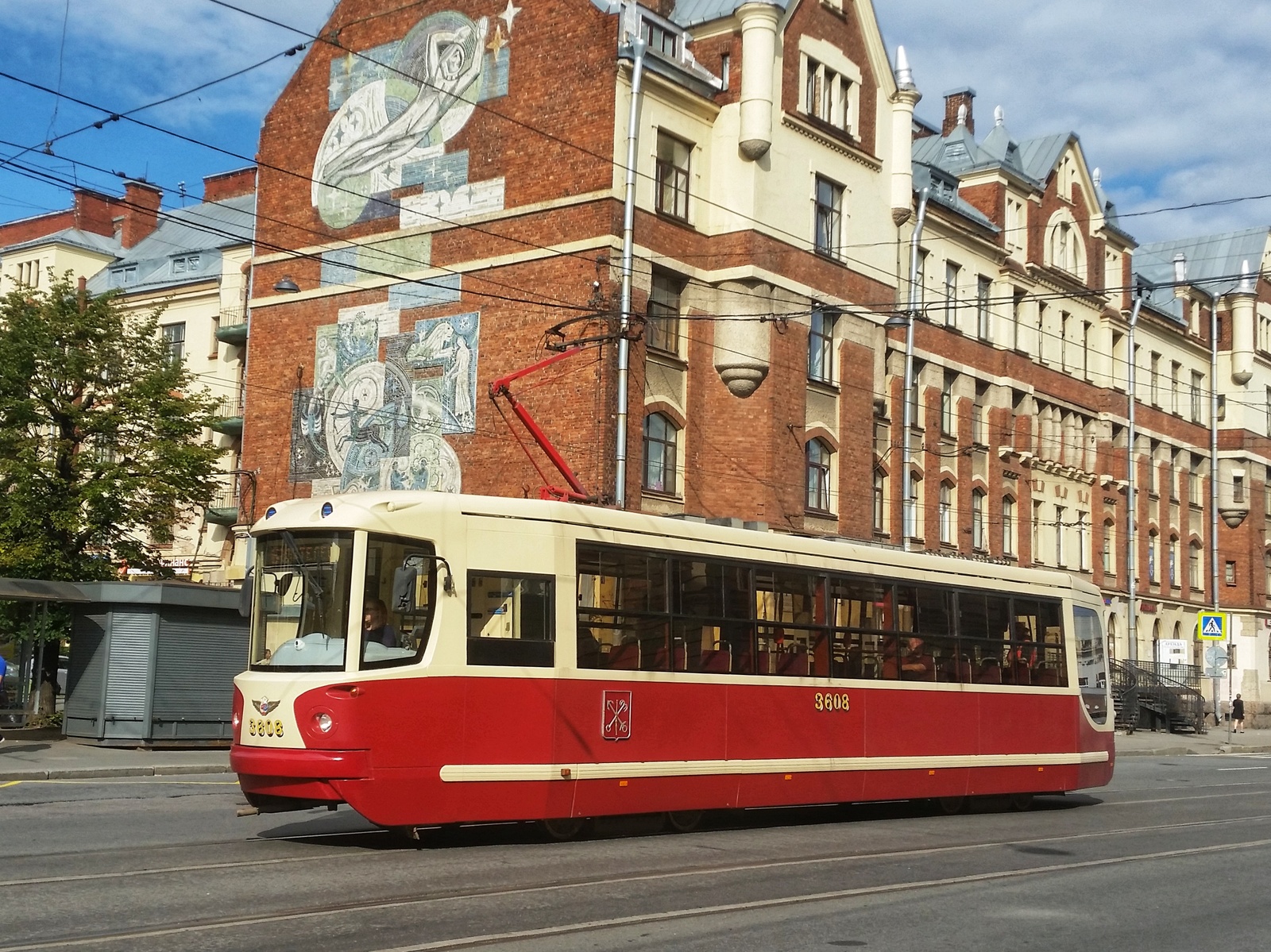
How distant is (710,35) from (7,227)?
38.6m

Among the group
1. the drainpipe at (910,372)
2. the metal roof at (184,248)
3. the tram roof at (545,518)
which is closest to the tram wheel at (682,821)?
the tram roof at (545,518)

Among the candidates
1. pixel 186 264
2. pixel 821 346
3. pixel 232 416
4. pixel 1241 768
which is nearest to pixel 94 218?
pixel 186 264

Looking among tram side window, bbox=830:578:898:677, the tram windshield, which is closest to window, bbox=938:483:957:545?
tram side window, bbox=830:578:898:677

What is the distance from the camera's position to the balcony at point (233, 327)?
40031mm

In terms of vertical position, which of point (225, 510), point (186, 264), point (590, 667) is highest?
point (186, 264)

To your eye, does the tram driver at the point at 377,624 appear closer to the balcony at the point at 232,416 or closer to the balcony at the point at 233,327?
the balcony at the point at 232,416

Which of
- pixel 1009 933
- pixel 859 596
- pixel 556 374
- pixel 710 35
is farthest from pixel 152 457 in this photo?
pixel 1009 933

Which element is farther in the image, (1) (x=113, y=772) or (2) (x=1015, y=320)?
(2) (x=1015, y=320)

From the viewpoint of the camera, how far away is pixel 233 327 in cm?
4009

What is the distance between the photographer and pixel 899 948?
8.21 m

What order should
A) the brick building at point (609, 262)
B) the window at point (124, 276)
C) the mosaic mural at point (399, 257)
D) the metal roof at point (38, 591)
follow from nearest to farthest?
the metal roof at point (38, 591) → the brick building at point (609, 262) → the mosaic mural at point (399, 257) → the window at point (124, 276)

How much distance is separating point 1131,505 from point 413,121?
94.7 feet

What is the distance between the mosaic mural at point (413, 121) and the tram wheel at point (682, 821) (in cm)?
1921

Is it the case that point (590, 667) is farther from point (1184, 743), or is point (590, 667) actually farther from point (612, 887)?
point (1184, 743)
